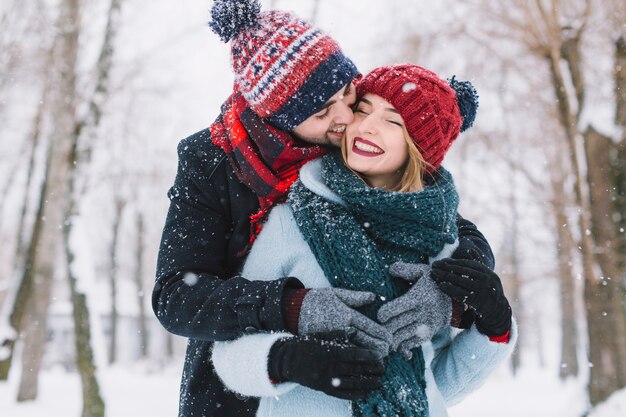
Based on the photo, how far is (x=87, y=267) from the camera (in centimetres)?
710

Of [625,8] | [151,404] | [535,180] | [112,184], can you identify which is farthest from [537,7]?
[112,184]

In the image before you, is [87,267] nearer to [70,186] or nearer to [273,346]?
[70,186]

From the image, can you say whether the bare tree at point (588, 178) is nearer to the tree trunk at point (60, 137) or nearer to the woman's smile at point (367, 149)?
the tree trunk at point (60, 137)

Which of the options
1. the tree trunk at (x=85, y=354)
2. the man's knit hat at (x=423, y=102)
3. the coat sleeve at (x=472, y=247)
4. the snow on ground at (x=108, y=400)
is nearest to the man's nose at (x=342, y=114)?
the man's knit hat at (x=423, y=102)

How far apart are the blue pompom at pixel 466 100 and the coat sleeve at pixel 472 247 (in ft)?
1.22

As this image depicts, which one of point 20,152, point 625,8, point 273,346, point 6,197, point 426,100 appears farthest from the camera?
point 6,197

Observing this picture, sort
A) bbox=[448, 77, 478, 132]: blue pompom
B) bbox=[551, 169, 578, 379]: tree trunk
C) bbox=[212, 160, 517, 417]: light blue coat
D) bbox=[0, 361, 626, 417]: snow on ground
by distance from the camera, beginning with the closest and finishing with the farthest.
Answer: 1. bbox=[212, 160, 517, 417]: light blue coat
2. bbox=[448, 77, 478, 132]: blue pompom
3. bbox=[0, 361, 626, 417]: snow on ground
4. bbox=[551, 169, 578, 379]: tree trunk

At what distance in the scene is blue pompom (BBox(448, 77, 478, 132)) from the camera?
2.30 meters

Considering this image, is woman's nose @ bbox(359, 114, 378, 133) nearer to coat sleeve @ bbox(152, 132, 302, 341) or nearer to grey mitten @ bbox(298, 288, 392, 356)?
coat sleeve @ bbox(152, 132, 302, 341)

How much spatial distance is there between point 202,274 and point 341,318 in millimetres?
452

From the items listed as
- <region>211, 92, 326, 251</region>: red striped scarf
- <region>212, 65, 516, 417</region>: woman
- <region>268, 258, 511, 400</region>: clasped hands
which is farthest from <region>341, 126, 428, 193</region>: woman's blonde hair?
<region>268, 258, 511, 400</region>: clasped hands

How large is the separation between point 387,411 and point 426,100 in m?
1.02

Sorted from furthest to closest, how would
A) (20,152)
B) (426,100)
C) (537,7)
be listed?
1. (20,152)
2. (537,7)
3. (426,100)

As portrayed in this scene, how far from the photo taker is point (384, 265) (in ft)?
5.97
